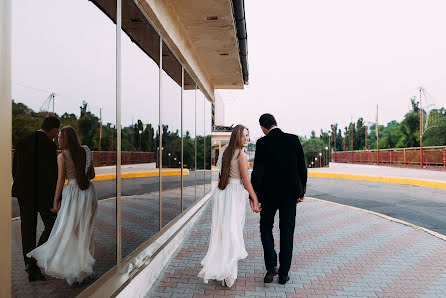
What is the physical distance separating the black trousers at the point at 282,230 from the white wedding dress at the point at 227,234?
0.30 meters

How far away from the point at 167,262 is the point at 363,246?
3342 millimetres

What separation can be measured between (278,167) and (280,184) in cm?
21

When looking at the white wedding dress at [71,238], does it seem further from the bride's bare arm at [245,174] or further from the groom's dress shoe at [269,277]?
the groom's dress shoe at [269,277]

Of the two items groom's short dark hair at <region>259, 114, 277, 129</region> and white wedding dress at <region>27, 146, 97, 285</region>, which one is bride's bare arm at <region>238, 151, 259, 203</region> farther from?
white wedding dress at <region>27, 146, 97, 285</region>

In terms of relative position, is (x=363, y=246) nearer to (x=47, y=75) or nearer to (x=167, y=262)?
(x=167, y=262)

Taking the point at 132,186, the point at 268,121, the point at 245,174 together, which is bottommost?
the point at 132,186

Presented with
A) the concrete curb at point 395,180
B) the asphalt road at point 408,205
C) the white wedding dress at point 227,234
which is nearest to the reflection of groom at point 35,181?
the white wedding dress at point 227,234

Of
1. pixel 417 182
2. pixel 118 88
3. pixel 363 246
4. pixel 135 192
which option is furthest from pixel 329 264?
pixel 417 182

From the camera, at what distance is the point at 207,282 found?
403 cm

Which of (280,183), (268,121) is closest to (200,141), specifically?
(268,121)

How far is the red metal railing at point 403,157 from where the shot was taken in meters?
26.3

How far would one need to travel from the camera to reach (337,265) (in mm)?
4797

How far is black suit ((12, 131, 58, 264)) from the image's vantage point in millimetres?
1900

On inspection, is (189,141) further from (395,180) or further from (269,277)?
(395,180)
